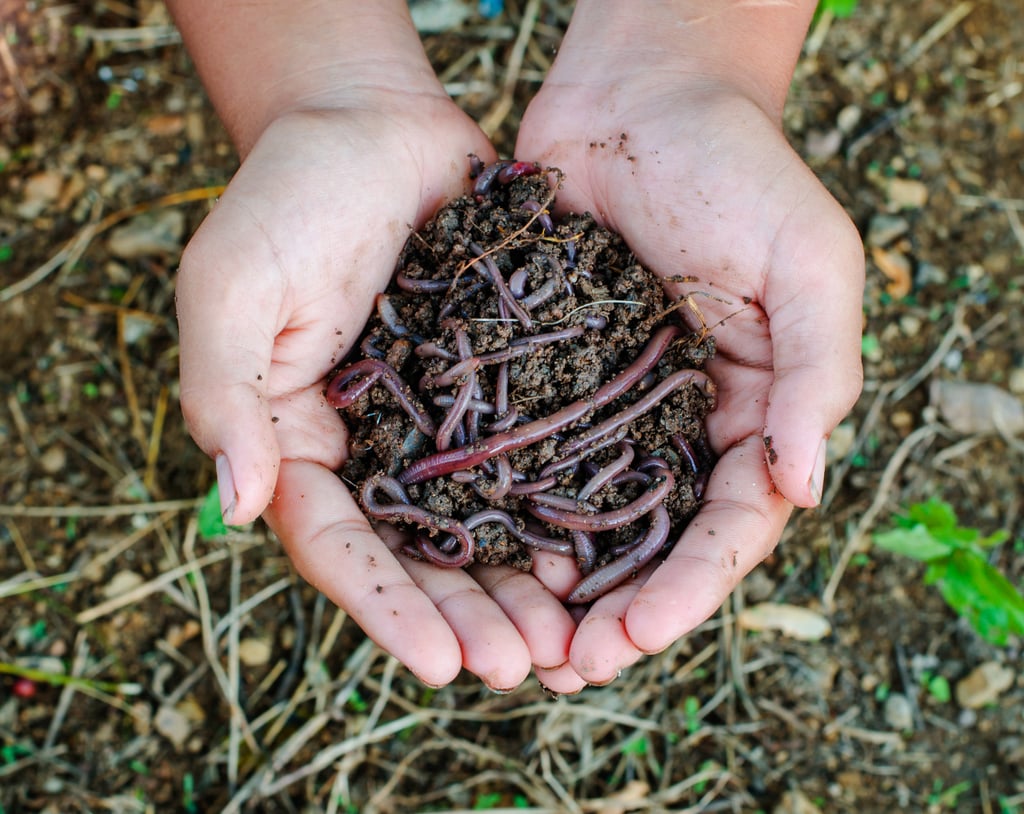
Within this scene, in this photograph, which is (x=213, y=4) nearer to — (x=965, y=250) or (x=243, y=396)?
(x=243, y=396)

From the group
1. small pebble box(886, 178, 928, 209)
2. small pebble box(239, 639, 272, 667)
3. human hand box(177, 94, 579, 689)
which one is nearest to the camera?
human hand box(177, 94, 579, 689)

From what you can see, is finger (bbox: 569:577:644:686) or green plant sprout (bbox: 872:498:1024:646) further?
green plant sprout (bbox: 872:498:1024:646)

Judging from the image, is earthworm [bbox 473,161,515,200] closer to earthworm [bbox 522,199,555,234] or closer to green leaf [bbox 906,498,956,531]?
earthworm [bbox 522,199,555,234]

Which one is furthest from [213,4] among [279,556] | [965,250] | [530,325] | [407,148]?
[965,250]

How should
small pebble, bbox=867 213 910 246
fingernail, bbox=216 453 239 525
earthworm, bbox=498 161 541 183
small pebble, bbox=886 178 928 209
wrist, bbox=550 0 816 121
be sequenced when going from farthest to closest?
small pebble, bbox=886 178 928 209
small pebble, bbox=867 213 910 246
wrist, bbox=550 0 816 121
earthworm, bbox=498 161 541 183
fingernail, bbox=216 453 239 525

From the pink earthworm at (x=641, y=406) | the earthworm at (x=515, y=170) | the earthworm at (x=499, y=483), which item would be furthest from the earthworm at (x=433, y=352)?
the earthworm at (x=515, y=170)

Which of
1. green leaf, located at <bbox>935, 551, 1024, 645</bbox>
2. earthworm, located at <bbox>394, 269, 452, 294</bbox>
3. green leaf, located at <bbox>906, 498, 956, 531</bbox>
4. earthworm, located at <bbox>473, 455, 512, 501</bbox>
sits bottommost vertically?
green leaf, located at <bbox>935, 551, 1024, 645</bbox>

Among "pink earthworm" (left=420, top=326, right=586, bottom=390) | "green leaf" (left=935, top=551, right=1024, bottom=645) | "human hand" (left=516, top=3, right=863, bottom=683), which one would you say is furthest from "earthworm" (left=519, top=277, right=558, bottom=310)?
"green leaf" (left=935, top=551, right=1024, bottom=645)
